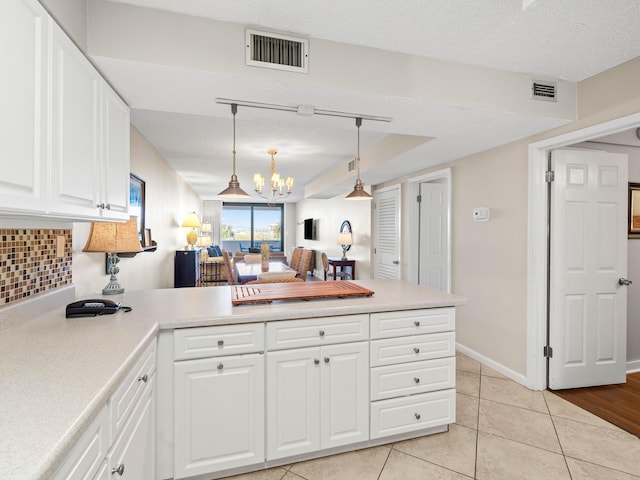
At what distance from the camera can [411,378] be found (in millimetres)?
1994

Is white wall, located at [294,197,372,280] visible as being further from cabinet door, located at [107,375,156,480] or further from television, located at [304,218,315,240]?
cabinet door, located at [107,375,156,480]

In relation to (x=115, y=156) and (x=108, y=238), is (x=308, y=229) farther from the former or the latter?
(x=115, y=156)

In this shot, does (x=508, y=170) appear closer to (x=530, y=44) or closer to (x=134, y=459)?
(x=530, y=44)

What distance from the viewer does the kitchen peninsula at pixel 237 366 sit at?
1.08m

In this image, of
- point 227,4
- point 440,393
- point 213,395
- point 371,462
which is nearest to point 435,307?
point 440,393

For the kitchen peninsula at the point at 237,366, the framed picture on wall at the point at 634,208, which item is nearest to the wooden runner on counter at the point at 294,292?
the kitchen peninsula at the point at 237,366

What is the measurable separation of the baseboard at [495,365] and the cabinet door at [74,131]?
332 cm

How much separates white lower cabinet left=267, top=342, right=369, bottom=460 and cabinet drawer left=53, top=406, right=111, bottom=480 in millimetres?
839

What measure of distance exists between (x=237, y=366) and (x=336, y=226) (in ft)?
19.3

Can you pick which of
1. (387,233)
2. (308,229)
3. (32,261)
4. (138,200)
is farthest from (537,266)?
(308,229)

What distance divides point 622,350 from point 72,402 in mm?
3796

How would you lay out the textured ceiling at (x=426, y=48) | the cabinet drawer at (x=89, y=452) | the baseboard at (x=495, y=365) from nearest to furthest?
the cabinet drawer at (x=89, y=452) < the textured ceiling at (x=426, y=48) < the baseboard at (x=495, y=365)

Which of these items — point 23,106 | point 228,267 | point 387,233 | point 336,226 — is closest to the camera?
point 23,106

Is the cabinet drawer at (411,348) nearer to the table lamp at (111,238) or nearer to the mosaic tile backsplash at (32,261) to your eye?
the table lamp at (111,238)
